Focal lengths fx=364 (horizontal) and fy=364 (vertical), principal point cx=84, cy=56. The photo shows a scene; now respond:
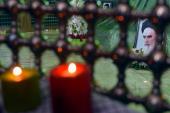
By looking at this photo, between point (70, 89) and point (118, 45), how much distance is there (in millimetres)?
285

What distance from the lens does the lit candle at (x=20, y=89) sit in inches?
39.6

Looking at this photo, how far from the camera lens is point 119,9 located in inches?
43.4

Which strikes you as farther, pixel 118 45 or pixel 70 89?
pixel 118 45

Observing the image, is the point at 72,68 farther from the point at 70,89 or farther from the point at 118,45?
the point at 118,45

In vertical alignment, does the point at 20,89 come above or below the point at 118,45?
below

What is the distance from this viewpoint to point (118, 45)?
1.14 m

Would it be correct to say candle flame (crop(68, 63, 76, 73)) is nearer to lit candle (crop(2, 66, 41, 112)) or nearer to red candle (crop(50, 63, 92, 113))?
red candle (crop(50, 63, 92, 113))

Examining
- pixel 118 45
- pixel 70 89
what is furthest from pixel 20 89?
pixel 118 45

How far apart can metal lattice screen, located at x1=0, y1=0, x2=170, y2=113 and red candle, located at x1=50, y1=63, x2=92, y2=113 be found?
22 centimetres

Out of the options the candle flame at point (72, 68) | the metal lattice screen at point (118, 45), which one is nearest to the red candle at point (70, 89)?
the candle flame at point (72, 68)

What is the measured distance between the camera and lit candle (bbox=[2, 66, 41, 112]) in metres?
1.01

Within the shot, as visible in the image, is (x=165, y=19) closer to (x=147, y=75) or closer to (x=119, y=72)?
(x=119, y=72)

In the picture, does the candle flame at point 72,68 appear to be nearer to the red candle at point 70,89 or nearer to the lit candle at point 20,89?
the red candle at point 70,89

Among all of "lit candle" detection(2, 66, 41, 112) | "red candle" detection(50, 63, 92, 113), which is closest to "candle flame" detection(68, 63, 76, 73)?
"red candle" detection(50, 63, 92, 113)
